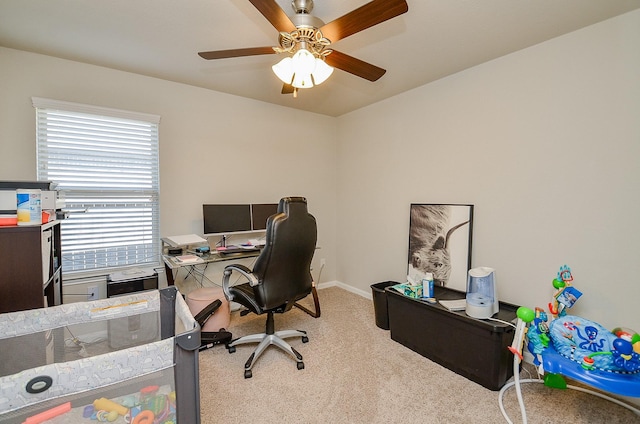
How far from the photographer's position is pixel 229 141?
10.6 feet

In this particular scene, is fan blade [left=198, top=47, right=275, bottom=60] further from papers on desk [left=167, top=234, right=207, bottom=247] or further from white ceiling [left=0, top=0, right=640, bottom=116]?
papers on desk [left=167, top=234, right=207, bottom=247]

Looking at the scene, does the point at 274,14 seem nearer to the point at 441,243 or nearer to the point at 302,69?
the point at 302,69

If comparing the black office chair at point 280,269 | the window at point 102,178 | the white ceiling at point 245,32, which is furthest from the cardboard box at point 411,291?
the window at point 102,178

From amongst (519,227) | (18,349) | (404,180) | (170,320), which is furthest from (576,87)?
(18,349)

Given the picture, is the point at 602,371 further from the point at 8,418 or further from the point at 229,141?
the point at 229,141

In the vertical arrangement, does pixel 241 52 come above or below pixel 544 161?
above

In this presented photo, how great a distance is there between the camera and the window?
2383mm

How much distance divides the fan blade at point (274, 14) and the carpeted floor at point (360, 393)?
7.17 ft

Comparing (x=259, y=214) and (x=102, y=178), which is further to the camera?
(x=259, y=214)

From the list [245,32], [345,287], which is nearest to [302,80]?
[245,32]

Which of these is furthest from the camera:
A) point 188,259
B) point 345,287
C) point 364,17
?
point 345,287

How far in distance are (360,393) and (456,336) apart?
0.82m

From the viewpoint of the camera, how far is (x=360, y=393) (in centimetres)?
189

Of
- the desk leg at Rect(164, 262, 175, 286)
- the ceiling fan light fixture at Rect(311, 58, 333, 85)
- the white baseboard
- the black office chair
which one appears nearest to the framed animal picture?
the white baseboard
